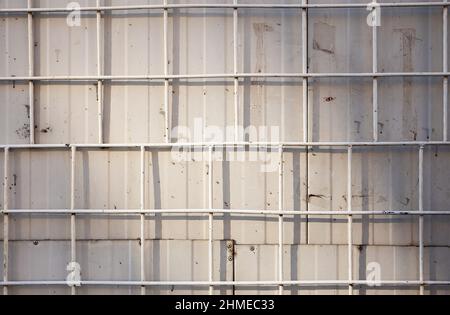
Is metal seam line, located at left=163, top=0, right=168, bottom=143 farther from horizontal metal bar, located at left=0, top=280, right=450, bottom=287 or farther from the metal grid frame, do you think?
horizontal metal bar, located at left=0, top=280, right=450, bottom=287

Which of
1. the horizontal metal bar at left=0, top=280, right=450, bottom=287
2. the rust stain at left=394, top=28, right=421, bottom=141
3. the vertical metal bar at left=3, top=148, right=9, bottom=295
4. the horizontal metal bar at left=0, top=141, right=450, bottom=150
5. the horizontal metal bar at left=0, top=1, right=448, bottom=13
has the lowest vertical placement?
the horizontal metal bar at left=0, top=280, right=450, bottom=287

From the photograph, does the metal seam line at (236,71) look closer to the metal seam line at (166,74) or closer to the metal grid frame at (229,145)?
the metal grid frame at (229,145)

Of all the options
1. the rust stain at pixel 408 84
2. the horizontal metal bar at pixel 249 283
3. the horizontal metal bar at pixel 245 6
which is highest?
the horizontal metal bar at pixel 245 6

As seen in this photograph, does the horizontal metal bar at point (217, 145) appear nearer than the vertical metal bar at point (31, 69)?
Yes

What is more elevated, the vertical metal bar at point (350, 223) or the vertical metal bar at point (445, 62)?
the vertical metal bar at point (445, 62)

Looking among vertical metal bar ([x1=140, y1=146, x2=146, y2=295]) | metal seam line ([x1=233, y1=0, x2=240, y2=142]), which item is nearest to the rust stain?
metal seam line ([x1=233, y1=0, x2=240, y2=142])

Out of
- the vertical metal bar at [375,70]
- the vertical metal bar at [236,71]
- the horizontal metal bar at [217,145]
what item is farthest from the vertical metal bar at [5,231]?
the vertical metal bar at [375,70]

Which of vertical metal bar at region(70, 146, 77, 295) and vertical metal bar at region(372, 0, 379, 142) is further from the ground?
vertical metal bar at region(372, 0, 379, 142)

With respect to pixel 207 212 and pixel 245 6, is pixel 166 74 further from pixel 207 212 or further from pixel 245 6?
pixel 207 212

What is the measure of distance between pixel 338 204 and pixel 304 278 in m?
0.56

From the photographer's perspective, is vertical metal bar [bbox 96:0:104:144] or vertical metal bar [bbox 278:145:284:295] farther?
vertical metal bar [bbox 96:0:104:144]

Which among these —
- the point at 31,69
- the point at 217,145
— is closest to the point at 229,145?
the point at 217,145
